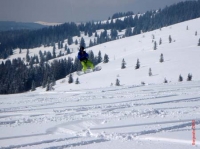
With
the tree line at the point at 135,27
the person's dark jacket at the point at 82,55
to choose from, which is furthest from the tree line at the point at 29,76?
the tree line at the point at 135,27

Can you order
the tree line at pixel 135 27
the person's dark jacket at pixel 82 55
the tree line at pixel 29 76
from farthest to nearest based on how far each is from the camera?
the tree line at pixel 135 27 < the tree line at pixel 29 76 < the person's dark jacket at pixel 82 55

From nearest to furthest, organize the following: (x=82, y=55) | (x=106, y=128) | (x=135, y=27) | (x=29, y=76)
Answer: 1. (x=106, y=128)
2. (x=82, y=55)
3. (x=29, y=76)
4. (x=135, y=27)

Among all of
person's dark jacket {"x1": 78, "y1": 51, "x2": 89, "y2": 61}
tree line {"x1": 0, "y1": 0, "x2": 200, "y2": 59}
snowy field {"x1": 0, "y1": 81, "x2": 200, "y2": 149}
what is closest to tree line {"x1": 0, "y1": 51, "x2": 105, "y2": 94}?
person's dark jacket {"x1": 78, "y1": 51, "x2": 89, "y2": 61}

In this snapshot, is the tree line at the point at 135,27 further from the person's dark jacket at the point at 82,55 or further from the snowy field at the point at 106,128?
the snowy field at the point at 106,128

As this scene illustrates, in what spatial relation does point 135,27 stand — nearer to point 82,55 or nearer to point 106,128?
point 82,55

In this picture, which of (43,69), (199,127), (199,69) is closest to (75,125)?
(199,127)

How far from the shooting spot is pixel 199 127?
8.91 meters

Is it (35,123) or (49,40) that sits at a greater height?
(49,40)

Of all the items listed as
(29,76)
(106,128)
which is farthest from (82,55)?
(29,76)

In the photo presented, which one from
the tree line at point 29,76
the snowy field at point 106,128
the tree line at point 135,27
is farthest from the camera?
the tree line at point 135,27

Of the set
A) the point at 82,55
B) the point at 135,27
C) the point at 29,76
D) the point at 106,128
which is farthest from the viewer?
the point at 135,27

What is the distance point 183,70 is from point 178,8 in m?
135

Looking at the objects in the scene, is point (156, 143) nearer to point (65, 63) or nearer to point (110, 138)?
point (110, 138)

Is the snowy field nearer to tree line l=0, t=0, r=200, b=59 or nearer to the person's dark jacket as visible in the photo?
the person's dark jacket
